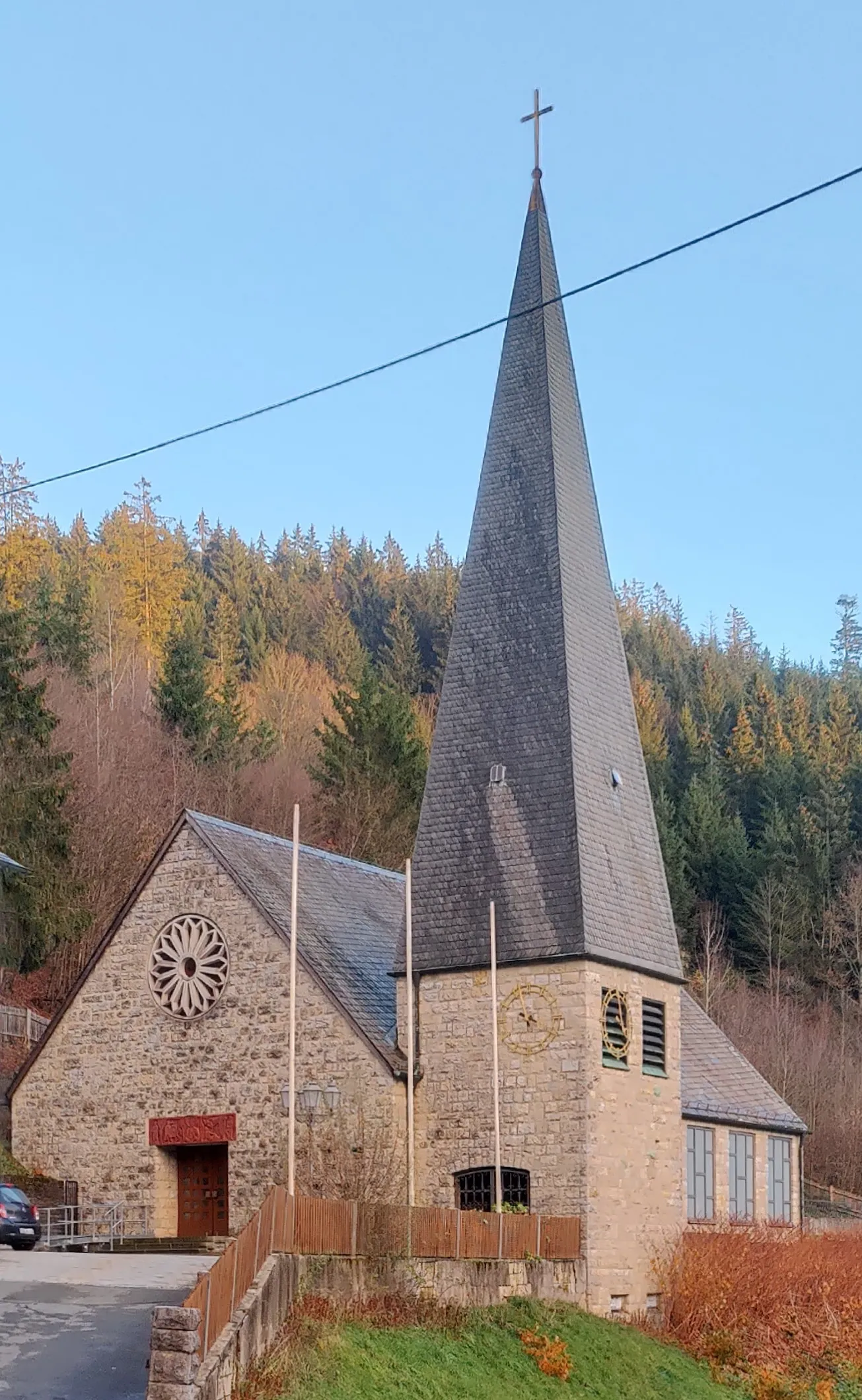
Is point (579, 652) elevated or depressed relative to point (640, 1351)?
elevated

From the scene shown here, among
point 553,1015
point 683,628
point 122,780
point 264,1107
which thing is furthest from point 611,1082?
point 683,628

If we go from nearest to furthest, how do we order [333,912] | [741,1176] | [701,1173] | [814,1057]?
1. [701,1173]
2. [333,912]
3. [741,1176]
4. [814,1057]

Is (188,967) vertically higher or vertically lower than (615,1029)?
higher

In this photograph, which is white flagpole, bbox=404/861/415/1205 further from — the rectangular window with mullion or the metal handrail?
the metal handrail

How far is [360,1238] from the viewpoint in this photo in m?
17.4

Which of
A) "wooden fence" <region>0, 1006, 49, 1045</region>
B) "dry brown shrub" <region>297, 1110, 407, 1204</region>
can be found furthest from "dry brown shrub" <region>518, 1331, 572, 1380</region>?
"wooden fence" <region>0, 1006, 49, 1045</region>

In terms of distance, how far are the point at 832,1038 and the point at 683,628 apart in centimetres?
4808

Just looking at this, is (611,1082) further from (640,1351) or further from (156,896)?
(156,896)

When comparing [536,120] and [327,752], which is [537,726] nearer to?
[536,120]

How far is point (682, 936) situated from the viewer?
201 ft

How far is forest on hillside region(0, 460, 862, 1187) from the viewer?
43.6 meters

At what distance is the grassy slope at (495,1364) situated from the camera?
606 inches

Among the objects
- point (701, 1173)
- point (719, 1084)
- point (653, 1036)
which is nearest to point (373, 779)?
point (719, 1084)

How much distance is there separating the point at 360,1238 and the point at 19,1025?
20.3 meters
